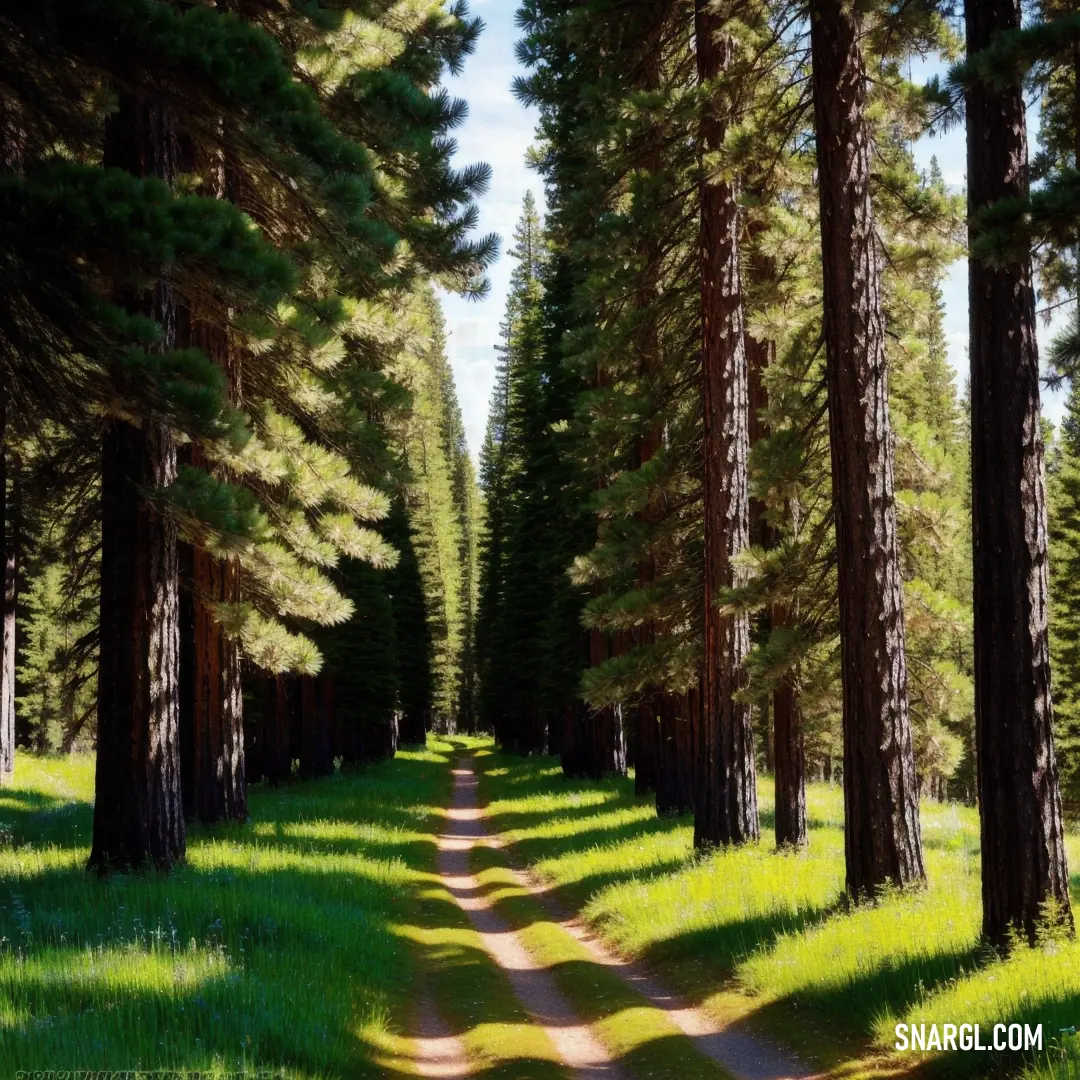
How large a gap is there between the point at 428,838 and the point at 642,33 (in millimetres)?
14204

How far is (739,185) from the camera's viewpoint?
14.1 m

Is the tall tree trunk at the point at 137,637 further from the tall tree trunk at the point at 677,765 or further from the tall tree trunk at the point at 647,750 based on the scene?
the tall tree trunk at the point at 647,750

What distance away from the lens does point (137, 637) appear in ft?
34.2

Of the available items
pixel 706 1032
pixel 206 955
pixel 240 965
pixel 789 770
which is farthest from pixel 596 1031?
pixel 789 770

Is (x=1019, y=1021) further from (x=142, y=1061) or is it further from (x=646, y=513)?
(x=646, y=513)

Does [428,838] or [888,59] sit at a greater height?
[888,59]

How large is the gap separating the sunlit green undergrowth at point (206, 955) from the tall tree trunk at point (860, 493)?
459 cm

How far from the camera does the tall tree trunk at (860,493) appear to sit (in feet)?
30.9

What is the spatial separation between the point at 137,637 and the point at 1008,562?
8.13m

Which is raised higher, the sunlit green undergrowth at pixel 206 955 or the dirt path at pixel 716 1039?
the sunlit green undergrowth at pixel 206 955

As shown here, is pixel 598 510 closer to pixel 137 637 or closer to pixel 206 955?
pixel 137 637

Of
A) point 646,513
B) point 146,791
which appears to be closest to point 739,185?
point 646,513

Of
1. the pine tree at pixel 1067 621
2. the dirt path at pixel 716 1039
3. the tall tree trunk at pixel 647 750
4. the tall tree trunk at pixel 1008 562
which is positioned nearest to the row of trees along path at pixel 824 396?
the tall tree trunk at pixel 1008 562

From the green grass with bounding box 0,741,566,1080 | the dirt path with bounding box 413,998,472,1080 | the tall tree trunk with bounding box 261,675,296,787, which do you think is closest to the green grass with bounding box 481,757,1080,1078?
the green grass with bounding box 0,741,566,1080
